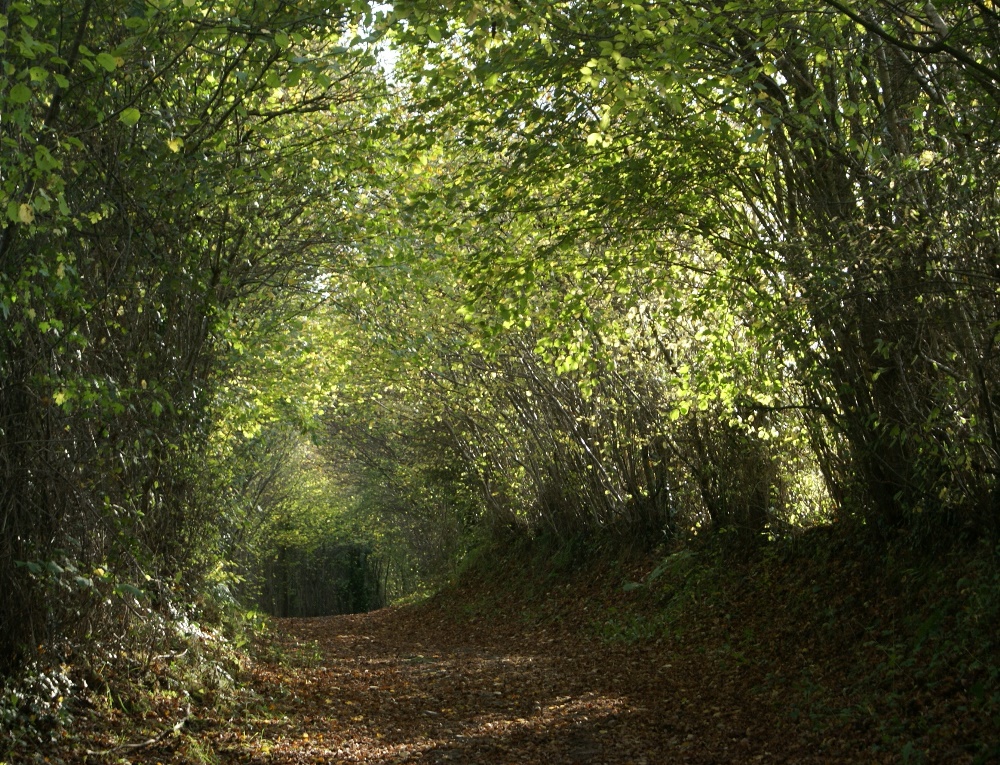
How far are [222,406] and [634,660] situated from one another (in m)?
5.34

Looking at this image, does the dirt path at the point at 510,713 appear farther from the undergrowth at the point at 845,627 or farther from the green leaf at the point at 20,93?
the green leaf at the point at 20,93

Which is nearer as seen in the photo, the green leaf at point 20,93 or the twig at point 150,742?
the green leaf at point 20,93

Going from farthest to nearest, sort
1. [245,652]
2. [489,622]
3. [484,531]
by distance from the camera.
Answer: [484,531], [489,622], [245,652]

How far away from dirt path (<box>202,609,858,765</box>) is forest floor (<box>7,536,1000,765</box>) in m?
0.03

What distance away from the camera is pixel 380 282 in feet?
36.9

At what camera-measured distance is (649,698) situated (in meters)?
8.08

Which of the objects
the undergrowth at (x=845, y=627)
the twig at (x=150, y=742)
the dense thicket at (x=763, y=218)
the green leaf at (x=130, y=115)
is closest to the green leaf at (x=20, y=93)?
the green leaf at (x=130, y=115)

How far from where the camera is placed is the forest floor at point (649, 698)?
594 centimetres

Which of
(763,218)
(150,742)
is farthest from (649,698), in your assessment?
(763,218)

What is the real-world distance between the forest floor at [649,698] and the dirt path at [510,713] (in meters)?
0.03

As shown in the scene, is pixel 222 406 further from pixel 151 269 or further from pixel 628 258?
pixel 628 258

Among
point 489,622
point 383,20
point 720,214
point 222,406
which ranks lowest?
point 489,622

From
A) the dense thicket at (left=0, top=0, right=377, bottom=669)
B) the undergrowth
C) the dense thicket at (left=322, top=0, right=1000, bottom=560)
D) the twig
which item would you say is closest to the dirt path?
the twig

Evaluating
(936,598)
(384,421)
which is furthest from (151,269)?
(384,421)
